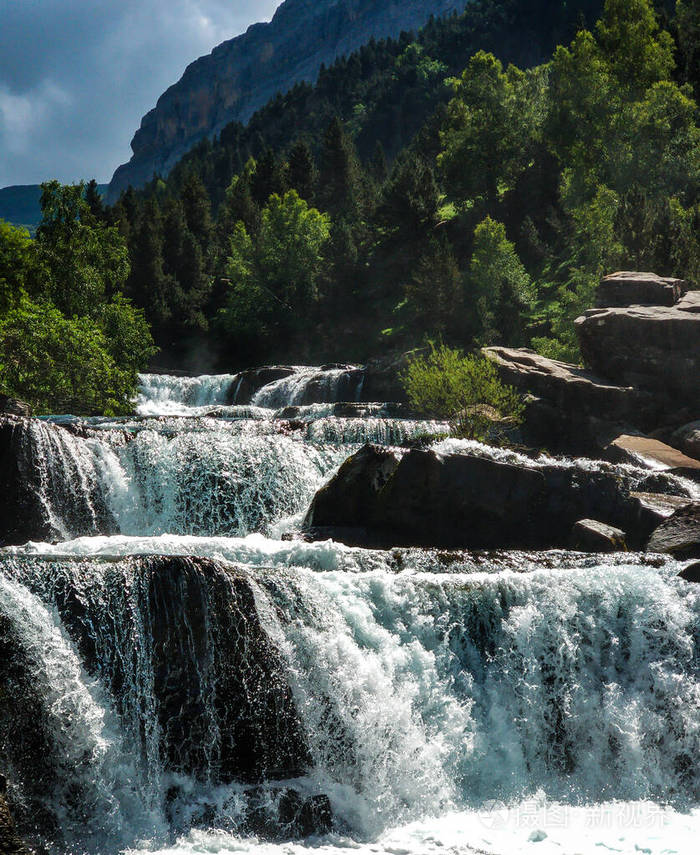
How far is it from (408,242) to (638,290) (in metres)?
29.6

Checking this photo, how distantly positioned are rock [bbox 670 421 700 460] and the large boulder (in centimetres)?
954

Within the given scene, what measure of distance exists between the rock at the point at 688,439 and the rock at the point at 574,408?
5.93 ft

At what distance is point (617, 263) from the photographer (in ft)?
135

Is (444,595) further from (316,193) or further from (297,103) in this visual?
(297,103)

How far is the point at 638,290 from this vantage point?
34.3m

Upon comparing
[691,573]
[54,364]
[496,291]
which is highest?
[496,291]

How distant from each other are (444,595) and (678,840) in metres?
5.11

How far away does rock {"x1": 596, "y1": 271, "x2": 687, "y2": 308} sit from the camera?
110ft

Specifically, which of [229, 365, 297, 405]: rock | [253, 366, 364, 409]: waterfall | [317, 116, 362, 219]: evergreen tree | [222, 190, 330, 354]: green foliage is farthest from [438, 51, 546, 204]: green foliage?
[253, 366, 364, 409]: waterfall

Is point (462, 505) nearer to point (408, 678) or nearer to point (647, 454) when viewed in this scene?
point (408, 678)

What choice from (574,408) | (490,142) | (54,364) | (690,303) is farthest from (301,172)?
(574,408)

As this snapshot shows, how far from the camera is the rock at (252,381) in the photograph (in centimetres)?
4300

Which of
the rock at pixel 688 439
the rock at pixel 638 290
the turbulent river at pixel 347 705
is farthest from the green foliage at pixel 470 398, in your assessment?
the turbulent river at pixel 347 705

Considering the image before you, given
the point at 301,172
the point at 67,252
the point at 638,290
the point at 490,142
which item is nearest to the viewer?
the point at 638,290
